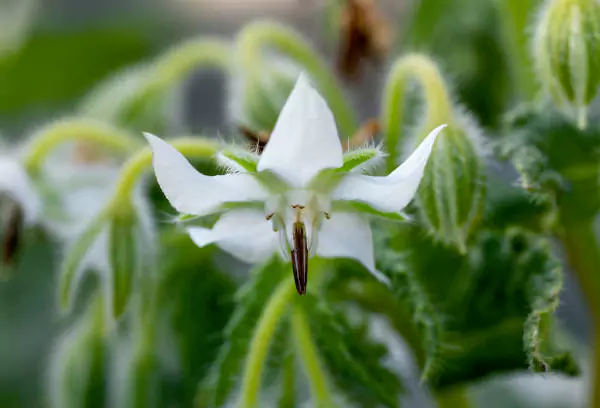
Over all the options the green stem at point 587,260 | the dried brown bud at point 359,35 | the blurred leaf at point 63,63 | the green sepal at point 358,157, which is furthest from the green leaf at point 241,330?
the blurred leaf at point 63,63

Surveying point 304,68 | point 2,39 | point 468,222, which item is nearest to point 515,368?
point 468,222

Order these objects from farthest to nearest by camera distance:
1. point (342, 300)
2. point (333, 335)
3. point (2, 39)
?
1. point (2, 39)
2. point (342, 300)
3. point (333, 335)

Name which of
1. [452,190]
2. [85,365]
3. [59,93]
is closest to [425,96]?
[452,190]

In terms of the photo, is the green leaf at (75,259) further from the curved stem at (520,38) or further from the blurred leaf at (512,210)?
the curved stem at (520,38)

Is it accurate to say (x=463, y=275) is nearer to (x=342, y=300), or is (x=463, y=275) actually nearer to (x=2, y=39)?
(x=342, y=300)

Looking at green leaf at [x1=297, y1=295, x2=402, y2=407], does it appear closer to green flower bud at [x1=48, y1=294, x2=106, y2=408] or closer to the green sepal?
the green sepal

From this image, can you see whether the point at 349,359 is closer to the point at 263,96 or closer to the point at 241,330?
the point at 241,330
